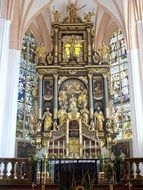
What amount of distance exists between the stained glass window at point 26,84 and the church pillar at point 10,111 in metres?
3.41

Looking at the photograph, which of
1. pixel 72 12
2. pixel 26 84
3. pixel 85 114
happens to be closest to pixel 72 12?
pixel 72 12

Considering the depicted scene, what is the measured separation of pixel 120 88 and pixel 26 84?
594 centimetres

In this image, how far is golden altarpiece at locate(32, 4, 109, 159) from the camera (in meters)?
16.9

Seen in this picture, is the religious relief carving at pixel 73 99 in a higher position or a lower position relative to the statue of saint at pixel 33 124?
higher

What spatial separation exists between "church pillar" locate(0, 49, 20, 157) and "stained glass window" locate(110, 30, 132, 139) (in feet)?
20.6

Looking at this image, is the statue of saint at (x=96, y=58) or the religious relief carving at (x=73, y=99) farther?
the statue of saint at (x=96, y=58)

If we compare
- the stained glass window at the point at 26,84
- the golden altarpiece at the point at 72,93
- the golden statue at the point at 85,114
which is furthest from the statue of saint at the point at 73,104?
the stained glass window at the point at 26,84

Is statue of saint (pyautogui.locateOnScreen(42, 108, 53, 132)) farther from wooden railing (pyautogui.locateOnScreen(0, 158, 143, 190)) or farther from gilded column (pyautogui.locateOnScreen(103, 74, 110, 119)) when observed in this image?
wooden railing (pyautogui.locateOnScreen(0, 158, 143, 190))

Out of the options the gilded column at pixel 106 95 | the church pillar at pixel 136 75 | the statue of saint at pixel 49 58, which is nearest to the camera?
the church pillar at pixel 136 75

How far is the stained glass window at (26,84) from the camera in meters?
18.9

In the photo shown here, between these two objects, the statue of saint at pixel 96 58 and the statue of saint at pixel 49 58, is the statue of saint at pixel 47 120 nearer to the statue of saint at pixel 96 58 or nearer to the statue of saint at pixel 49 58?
the statue of saint at pixel 49 58

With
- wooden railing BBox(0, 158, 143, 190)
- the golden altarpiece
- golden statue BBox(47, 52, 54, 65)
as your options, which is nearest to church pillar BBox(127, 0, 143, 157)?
the golden altarpiece

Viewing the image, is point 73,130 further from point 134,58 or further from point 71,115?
point 134,58

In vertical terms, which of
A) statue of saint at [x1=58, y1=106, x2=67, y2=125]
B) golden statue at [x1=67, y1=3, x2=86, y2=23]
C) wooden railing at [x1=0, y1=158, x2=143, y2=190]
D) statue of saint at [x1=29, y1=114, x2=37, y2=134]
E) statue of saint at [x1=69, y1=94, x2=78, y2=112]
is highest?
golden statue at [x1=67, y1=3, x2=86, y2=23]
